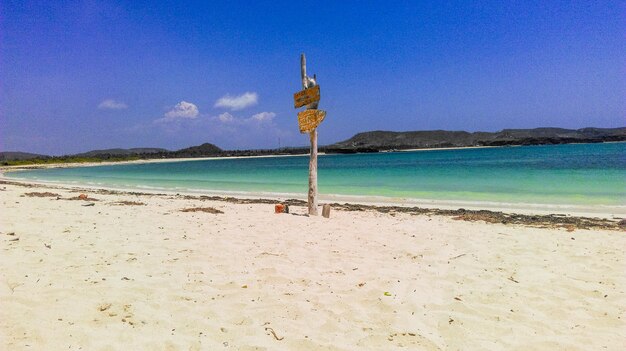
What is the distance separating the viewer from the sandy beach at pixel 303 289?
313 cm

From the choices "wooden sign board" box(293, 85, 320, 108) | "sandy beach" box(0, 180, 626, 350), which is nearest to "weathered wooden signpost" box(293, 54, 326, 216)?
"wooden sign board" box(293, 85, 320, 108)

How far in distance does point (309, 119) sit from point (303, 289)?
577 centimetres

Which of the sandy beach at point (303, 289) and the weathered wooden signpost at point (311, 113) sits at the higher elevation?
the weathered wooden signpost at point (311, 113)

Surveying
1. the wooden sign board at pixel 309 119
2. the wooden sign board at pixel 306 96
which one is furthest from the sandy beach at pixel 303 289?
the wooden sign board at pixel 306 96

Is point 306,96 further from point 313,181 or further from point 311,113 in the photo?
point 313,181

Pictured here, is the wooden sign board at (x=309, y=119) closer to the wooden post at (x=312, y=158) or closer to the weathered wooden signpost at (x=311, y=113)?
the weathered wooden signpost at (x=311, y=113)

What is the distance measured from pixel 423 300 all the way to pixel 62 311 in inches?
129

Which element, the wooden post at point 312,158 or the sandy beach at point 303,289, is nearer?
the sandy beach at point 303,289

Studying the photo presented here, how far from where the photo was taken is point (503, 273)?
4859 millimetres

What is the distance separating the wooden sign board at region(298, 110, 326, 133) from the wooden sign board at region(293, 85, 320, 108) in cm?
26

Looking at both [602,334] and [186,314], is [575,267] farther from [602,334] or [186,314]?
[186,314]

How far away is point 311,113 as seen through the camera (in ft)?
30.7

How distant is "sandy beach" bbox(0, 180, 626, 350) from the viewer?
3.13 meters

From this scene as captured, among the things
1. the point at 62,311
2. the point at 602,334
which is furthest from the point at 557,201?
the point at 62,311
